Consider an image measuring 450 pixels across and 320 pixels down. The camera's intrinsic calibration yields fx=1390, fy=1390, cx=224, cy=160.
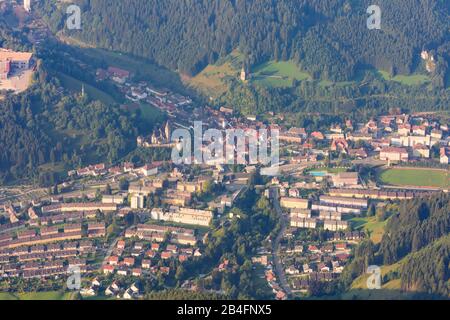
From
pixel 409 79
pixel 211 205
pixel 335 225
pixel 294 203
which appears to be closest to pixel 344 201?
pixel 294 203

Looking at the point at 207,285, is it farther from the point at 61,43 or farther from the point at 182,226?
the point at 61,43

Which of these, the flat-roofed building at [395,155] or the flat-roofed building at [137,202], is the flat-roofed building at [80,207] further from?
the flat-roofed building at [395,155]

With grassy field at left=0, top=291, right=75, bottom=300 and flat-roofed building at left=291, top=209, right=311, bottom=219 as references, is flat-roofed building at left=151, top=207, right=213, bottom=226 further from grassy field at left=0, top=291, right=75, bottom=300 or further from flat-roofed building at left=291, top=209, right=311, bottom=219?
grassy field at left=0, top=291, right=75, bottom=300

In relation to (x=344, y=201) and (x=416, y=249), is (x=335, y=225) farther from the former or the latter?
(x=416, y=249)

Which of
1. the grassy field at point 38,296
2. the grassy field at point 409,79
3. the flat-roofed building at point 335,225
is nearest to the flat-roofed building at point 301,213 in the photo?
the flat-roofed building at point 335,225

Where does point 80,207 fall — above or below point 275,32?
below

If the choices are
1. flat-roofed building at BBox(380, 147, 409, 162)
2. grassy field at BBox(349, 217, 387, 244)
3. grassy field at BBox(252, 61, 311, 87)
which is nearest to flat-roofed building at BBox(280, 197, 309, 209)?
grassy field at BBox(349, 217, 387, 244)
